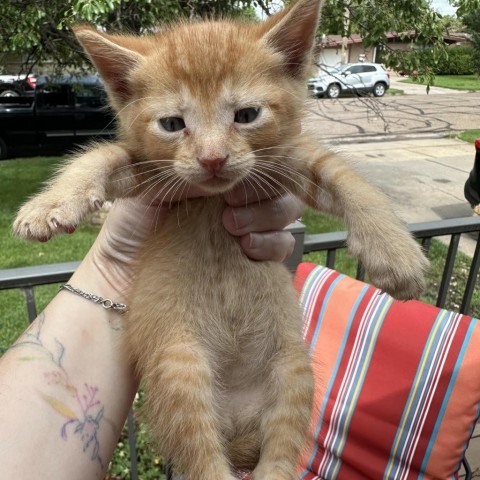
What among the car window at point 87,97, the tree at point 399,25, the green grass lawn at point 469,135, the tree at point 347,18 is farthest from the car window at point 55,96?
the green grass lawn at point 469,135

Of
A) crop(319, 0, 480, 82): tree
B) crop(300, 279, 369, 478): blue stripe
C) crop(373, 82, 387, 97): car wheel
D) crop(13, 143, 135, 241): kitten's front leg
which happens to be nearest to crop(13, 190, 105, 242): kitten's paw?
crop(13, 143, 135, 241): kitten's front leg

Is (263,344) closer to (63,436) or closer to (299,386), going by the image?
(299,386)

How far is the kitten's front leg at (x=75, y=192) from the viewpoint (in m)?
1.33

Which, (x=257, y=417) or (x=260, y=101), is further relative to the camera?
(x=257, y=417)

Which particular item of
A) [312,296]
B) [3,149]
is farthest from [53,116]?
[312,296]

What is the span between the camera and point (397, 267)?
146 cm

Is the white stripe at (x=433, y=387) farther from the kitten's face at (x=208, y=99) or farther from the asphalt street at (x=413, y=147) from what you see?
the kitten's face at (x=208, y=99)

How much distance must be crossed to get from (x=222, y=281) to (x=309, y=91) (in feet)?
2.45

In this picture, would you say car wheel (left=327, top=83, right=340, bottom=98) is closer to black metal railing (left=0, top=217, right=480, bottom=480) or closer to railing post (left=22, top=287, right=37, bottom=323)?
black metal railing (left=0, top=217, right=480, bottom=480)

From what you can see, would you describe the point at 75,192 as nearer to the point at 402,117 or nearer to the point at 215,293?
the point at 215,293

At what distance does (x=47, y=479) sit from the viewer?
1411 mm

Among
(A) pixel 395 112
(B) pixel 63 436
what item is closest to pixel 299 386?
(B) pixel 63 436

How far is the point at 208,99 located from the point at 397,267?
2.36 ft

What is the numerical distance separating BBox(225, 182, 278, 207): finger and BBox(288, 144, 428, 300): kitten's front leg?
0.34 ft
